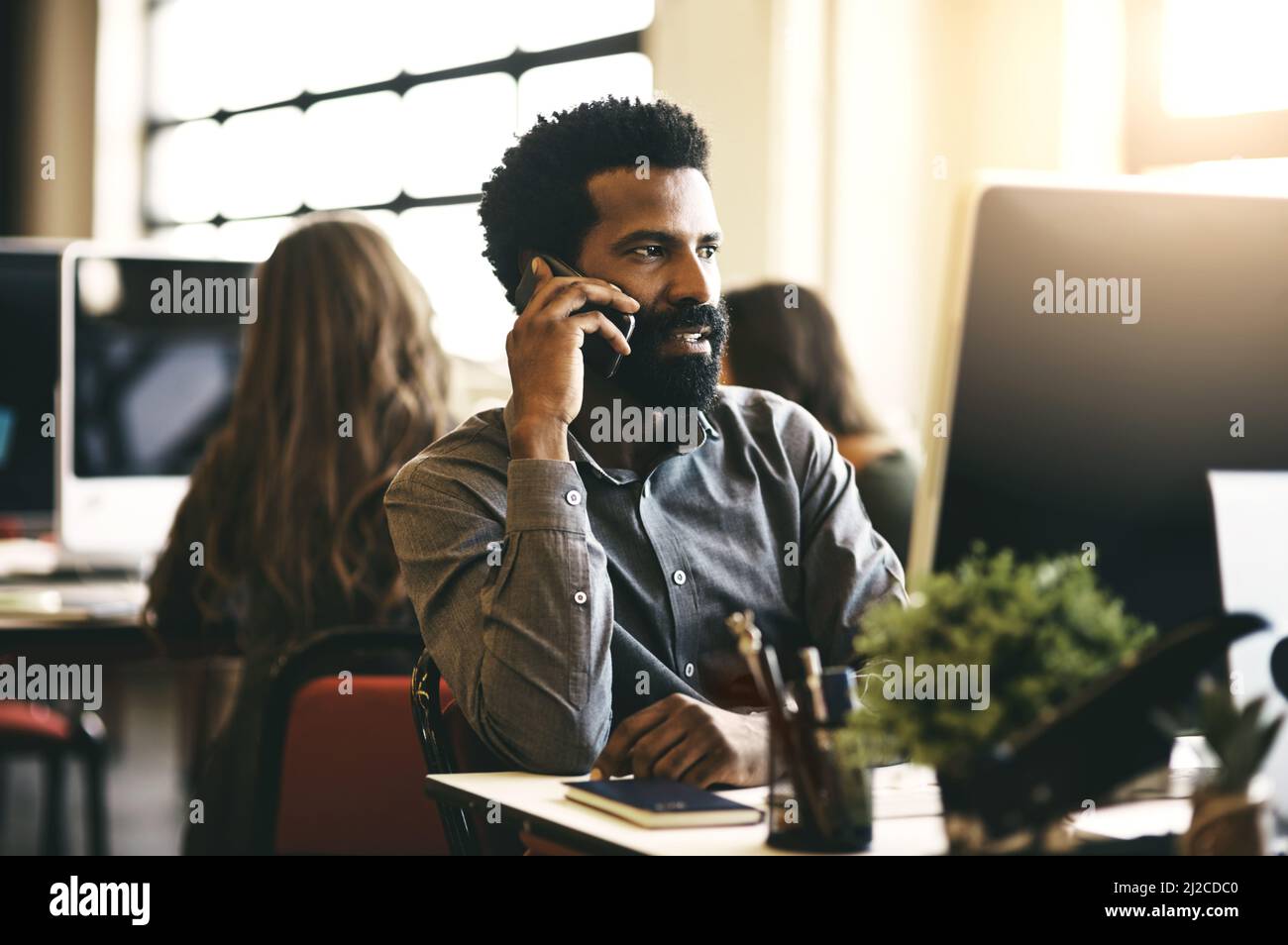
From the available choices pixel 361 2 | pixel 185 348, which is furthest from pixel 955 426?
pixel 361 2

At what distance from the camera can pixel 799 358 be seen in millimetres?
3361

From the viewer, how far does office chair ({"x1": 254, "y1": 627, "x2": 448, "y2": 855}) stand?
1.79 m

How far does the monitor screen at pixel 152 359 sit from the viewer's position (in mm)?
3236

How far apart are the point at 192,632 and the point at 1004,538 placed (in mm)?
1859

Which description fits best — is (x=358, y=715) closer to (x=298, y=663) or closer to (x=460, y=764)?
(x=298, y=663)

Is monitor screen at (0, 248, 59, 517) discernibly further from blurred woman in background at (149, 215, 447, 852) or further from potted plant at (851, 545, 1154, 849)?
potted plant at (851, 545, 1154, 849)

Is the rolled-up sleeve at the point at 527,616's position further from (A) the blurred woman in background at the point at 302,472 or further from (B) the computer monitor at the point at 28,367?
(B) the computer monitor at the point at 28,367

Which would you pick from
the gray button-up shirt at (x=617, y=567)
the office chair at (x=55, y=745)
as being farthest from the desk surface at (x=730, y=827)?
the office chair at (x=55, y=745)

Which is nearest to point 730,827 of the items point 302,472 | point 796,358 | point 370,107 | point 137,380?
point 302,472

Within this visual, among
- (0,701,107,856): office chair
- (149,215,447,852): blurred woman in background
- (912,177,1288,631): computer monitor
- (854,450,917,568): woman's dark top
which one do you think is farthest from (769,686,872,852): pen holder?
(0,701,107,856): office chair

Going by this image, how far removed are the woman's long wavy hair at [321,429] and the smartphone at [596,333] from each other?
60 centimetres

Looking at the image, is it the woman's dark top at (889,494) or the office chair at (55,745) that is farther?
the office chair at (55,745)

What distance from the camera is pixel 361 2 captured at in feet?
22.5

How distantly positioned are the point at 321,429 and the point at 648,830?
1460 millimetres
